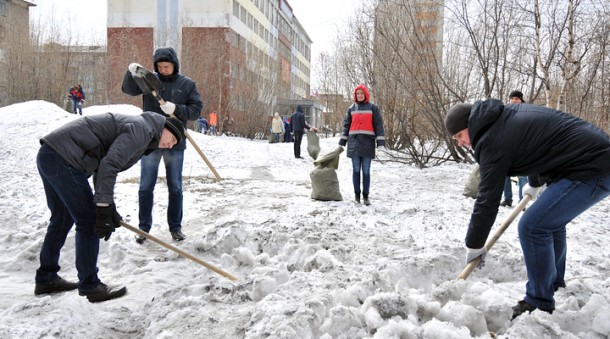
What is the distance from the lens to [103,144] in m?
2.72

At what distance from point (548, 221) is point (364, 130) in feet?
11.5

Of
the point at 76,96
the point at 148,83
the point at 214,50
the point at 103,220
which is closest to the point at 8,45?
the point at 76,96

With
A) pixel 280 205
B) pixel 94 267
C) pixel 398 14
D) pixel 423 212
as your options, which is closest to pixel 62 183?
pixel 94 267

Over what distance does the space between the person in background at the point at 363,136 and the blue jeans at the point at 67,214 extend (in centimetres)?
358

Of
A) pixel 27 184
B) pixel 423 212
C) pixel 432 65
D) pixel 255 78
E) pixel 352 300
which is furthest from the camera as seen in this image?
pixel 255 78

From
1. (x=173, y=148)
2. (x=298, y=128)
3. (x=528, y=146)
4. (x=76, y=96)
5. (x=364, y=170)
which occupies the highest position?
(x=76, y=96)

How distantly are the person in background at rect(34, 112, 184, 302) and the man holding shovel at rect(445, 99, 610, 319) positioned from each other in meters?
1.92

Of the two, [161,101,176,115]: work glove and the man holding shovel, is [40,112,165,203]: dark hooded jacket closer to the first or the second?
[161,101,176,115]: work glove

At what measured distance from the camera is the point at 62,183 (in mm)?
2627

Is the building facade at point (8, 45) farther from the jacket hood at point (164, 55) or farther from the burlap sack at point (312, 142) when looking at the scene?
the jacket hood at point (164, 55)

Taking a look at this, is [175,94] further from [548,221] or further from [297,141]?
[297,141]

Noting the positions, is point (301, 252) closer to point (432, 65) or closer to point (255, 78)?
point (432, 65)

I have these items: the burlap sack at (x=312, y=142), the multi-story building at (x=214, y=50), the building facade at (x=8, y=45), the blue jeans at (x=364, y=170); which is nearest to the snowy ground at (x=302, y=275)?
the blue jeans at (x=364, y=170)

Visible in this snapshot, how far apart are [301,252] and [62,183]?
1809 mm
